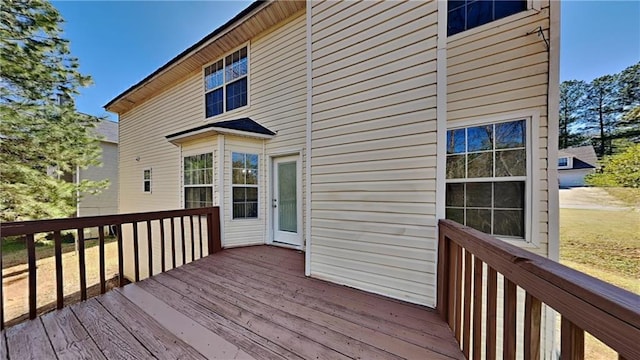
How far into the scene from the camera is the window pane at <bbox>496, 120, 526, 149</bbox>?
2.95 meters

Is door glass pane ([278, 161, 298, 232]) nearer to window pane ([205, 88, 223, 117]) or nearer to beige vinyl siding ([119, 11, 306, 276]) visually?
beige vinyl siding ([119, 11, 306, 276])

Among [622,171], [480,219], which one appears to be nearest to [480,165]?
[480,219]

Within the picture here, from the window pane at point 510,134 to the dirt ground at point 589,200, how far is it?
454 cm

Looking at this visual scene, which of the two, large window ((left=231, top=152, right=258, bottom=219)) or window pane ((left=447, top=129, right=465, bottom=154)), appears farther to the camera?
large window ((left=231, top=152, right=258, bottom=219))

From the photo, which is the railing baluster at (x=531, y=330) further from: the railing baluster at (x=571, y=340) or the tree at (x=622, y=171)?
the tree at (x=622, y=171)

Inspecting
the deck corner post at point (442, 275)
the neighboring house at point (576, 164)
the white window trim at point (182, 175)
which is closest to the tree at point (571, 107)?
the neighboring house at point (576, 164)

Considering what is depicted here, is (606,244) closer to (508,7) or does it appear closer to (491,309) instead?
(508,7)

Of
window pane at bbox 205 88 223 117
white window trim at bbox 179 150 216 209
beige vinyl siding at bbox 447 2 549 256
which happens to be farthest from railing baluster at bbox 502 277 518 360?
window pane at bbox 205 88 223 117

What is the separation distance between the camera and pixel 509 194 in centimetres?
302

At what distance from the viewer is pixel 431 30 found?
7.96 feet

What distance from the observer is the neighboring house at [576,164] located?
7.11m

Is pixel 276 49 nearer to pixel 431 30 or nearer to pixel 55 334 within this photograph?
pixel 431 30

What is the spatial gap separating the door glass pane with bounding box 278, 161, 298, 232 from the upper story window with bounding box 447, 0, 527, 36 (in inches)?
141

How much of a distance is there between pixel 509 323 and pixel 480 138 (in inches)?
106
